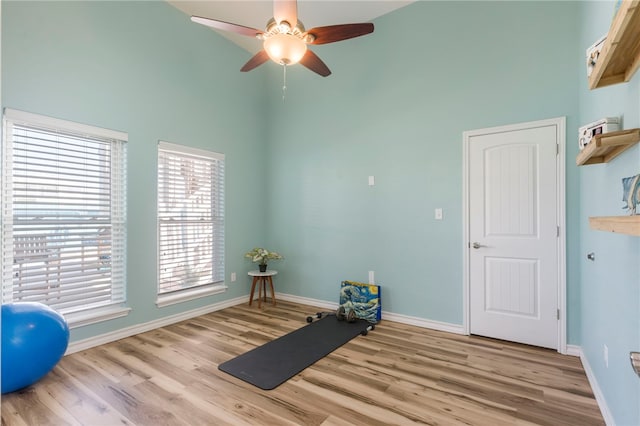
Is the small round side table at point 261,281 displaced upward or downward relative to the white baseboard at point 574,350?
upward

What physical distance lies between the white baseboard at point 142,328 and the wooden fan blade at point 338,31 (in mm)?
3300

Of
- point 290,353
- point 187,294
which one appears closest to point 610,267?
point 290,353

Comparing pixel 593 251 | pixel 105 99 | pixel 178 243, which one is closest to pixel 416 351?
pixel 593 251

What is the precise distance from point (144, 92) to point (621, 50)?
12.9 ft

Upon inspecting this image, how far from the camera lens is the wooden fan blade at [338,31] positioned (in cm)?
262

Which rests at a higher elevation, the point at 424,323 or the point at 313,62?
the point at 313,62

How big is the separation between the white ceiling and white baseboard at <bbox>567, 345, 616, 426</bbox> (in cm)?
393

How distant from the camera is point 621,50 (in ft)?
4.98

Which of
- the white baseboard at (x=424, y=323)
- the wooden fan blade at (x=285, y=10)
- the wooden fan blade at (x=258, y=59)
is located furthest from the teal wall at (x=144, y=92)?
the white baseboard at (x=424, y=323)

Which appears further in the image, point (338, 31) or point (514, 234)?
point (514, 234)

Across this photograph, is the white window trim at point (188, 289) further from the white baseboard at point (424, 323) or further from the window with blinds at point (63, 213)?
the white baseboard at point (424, 323)

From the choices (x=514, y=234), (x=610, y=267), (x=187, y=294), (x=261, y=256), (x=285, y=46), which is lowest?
(x=187, y=294)

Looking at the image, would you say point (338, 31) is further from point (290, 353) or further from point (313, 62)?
point (290, 353)

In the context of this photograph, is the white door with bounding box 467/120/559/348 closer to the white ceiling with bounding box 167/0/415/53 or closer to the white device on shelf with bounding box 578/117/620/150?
the white device on shelf with bounding box 578/117/620/150
